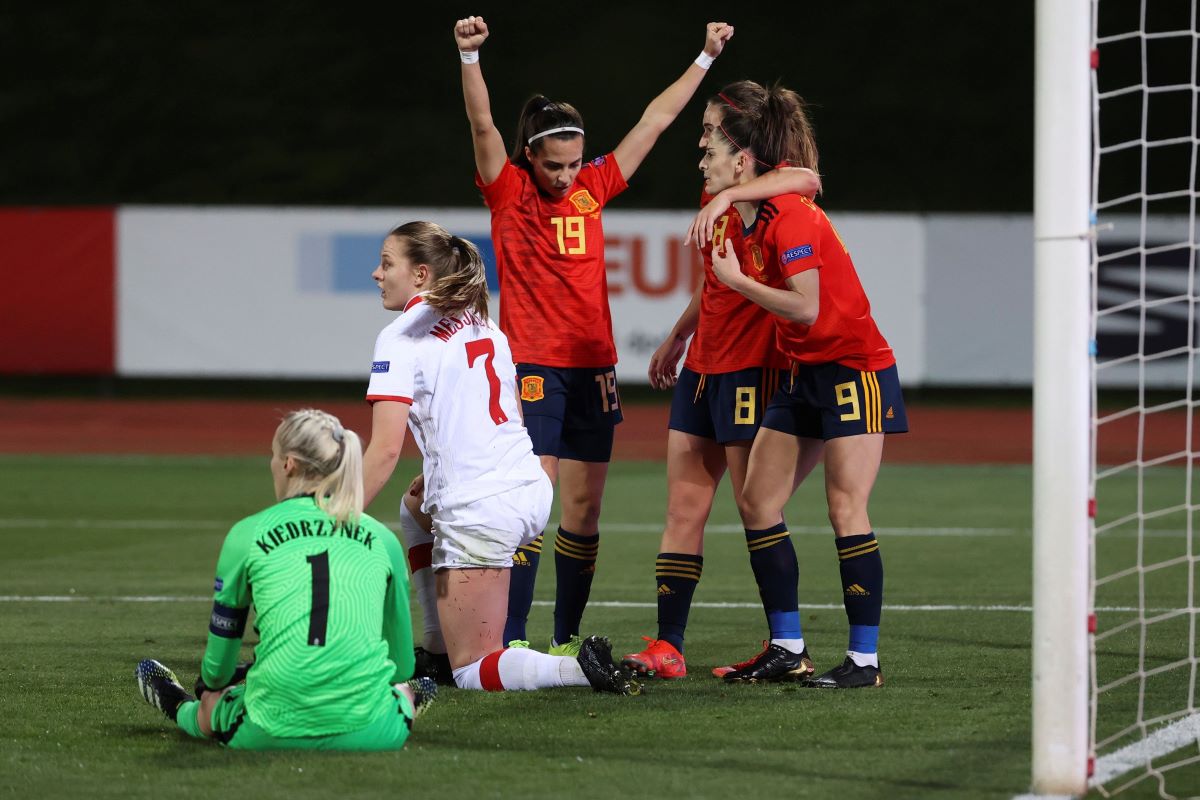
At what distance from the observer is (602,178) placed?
622 cm

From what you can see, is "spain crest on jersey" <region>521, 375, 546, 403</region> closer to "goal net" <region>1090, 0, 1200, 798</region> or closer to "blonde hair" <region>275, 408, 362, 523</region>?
"blonde hair" <region>275, 408, 362, 523</region>

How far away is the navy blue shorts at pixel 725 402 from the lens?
572 cm

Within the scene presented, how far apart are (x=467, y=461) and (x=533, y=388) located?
2.47 feet

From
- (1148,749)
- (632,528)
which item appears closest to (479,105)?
(1148,749)

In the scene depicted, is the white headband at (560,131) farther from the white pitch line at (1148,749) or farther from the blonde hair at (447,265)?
the white pitch line at (1148,749)

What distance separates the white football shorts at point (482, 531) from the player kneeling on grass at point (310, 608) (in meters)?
0.79

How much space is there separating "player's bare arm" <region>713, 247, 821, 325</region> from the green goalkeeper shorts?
175cm

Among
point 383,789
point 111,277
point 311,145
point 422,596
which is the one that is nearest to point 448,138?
point 311,145

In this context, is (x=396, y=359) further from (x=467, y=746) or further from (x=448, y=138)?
(x=448, y=138)

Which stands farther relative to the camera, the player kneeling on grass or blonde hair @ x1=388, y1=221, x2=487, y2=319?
blonde hair @ x1=388, y1=221, x2=487, y2=319

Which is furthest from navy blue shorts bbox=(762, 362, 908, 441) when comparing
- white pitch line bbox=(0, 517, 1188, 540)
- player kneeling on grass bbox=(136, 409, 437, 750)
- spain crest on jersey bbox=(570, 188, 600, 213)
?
white pitch line bbox=(0, 517, 1188, 540)

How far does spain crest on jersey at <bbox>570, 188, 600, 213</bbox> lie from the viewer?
20.0 ft

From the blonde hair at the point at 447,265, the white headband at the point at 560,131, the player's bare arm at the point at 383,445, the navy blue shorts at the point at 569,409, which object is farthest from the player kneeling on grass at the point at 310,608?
the white headband at the point at 560,131

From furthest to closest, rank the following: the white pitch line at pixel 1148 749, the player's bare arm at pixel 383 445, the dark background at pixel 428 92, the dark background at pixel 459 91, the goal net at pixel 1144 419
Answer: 1. the dark background at pixel 428 92
2. the dark background at pixel 459 91
3. the player's bare arm at pixel 383 445
4. the goal net at pixel 1144 419
5. the white pitch line at pixel 1148 749
